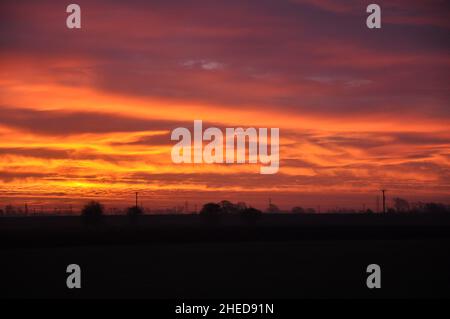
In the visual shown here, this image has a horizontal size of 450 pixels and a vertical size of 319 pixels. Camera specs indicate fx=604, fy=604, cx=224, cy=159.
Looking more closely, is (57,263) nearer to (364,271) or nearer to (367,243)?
(364,271)

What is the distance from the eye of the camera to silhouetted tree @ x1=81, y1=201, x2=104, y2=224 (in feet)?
483

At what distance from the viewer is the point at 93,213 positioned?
148 metres

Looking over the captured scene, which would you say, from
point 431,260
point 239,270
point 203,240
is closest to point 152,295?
point 239,270

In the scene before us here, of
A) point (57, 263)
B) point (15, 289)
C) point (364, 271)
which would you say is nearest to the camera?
point (15, 289)

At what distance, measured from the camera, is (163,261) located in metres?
50.1

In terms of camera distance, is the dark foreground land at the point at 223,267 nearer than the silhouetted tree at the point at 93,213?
Yes

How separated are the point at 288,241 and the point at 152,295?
40116mm

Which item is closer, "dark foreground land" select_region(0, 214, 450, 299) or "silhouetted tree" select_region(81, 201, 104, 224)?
"dark foreground land" select_region(0, 214, 450, 299)

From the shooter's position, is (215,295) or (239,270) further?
(239,270)

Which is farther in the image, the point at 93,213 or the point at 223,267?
the point at 93,213

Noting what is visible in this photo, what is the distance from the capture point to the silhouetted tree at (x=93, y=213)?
483ft

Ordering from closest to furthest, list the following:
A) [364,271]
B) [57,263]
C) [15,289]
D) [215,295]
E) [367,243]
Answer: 1. [215,295]
2. [15,289]
3. [364,271]
4. [57,263]
5. [367,243]

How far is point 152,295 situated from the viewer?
3459cm
